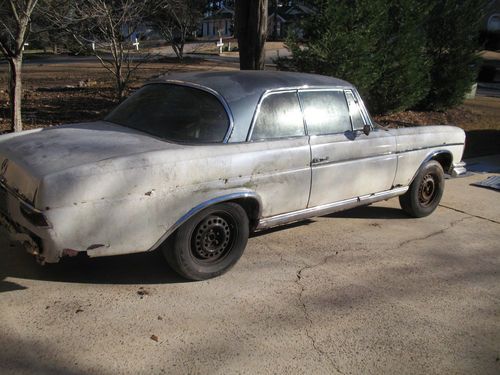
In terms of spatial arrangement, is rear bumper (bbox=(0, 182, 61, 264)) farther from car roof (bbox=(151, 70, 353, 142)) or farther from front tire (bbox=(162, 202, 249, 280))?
car roof (bbox=(151, 70, 353, 142))

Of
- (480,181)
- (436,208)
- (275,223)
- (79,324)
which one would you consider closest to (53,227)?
(79,324)

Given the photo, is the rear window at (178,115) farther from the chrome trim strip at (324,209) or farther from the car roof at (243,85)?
the chrome trim strip at (324,209)

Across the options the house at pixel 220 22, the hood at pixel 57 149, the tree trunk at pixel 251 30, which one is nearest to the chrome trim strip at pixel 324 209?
the hood at pixel 57 149

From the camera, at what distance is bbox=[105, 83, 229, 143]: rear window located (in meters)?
4.03

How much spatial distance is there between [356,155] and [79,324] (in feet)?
9.48

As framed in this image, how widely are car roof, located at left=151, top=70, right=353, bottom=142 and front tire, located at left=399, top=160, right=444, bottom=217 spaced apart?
5.06 ft

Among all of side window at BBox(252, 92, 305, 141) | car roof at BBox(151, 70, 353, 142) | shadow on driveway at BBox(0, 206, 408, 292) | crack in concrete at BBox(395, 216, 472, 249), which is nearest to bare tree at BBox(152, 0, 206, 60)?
car roof at BBox(151, 70, 353, 142)

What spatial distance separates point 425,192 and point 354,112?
156 cm

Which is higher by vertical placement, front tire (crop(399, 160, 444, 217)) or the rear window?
the rear window

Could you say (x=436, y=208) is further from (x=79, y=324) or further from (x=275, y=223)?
(x=79, y=324)

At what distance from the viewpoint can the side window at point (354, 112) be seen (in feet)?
16.5

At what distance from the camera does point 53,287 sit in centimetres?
376

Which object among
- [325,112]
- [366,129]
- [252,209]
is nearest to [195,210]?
[252,209]

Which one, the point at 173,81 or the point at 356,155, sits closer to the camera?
the point at 173,81
